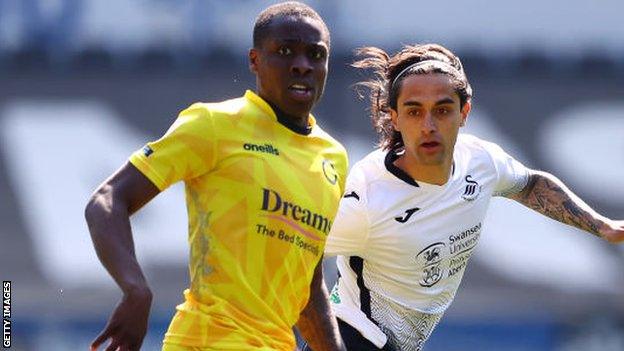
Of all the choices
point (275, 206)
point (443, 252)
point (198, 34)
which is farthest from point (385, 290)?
point (198, 34)

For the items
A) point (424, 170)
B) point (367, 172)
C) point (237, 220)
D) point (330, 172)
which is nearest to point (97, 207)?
point (237, 220)

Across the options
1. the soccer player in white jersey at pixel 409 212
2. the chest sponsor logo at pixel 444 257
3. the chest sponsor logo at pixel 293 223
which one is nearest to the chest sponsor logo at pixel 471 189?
the soccer player in white jersey at pixel 409 212

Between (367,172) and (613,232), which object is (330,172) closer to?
(367,172)

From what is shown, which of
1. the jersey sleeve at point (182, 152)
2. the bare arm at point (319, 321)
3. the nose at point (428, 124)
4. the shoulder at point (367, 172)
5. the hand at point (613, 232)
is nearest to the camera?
the jersey sleeve at point (182, 152)

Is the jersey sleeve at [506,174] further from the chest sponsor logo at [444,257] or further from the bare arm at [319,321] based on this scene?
the bare arm at [319,321]

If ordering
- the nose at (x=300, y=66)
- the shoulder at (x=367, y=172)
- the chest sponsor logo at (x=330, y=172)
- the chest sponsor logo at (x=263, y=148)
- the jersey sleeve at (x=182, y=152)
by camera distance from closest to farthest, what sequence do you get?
the jersey sleeve at (x=182, y=152)
the chest sponsor logo at (x=263, y=148)
the nose at (x=300, y=66)
the chest sponsor logo at (x=330, y=172)
the shoulder at (x=367, y=172)

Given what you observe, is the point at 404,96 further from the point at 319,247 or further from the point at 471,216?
the point at 319,247

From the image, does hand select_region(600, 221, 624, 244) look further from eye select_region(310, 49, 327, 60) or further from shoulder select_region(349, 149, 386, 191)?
eye select_region(310, 49, 327, 60)

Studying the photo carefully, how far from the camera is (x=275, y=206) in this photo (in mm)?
5371

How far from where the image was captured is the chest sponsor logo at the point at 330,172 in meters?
5.68

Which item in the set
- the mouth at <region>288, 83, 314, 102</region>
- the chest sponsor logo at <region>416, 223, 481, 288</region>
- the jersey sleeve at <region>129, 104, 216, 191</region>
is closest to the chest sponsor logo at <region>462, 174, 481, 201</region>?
the chest sponsor logo at <region>416, 223, 481, 288</region>

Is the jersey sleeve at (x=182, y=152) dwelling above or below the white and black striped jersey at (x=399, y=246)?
above

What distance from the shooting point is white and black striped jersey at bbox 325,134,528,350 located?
638 centimetres

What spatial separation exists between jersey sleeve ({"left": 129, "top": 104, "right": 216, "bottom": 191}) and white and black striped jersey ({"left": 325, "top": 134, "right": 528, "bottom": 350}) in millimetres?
1224
